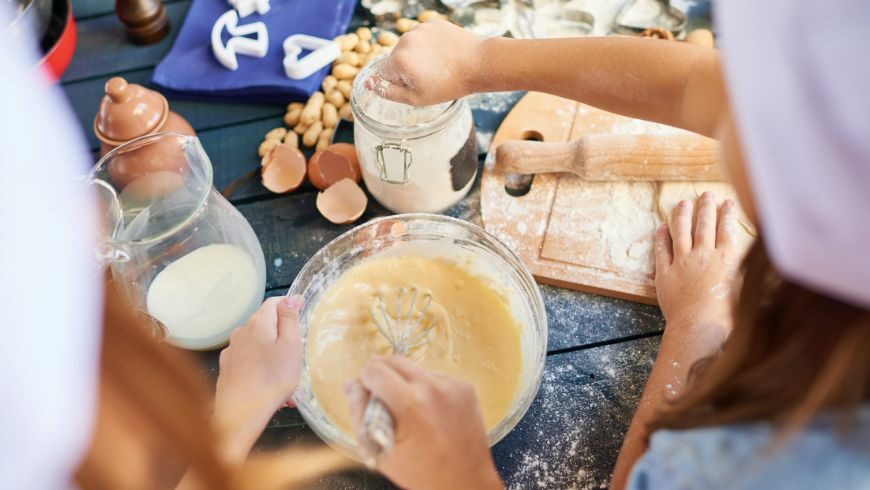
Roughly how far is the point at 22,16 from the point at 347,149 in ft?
1.52

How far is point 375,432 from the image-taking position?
549mm

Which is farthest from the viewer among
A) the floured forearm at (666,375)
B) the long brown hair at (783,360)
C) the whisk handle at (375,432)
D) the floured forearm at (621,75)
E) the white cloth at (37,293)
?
the floured forearm at (621,75)

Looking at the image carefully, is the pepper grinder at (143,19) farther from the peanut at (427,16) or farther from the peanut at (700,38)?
the peanut at (700,38)

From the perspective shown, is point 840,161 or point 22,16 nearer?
point 840,161

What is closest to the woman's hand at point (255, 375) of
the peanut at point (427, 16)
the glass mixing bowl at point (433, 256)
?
the glass mixing bowl at point (433, 256)

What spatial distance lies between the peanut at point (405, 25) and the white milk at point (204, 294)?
1.58 ft

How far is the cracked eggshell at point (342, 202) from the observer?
914 mm

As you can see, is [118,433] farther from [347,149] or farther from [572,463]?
[347,149]

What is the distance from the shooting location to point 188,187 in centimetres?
83

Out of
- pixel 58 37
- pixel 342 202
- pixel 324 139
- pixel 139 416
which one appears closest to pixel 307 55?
pixel 324 139

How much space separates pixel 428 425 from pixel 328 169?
45 cm

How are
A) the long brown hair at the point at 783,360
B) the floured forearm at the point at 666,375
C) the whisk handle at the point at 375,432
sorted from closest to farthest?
1. the long brown hair at the point at 783,360
2. the whisk handle at the point at 375,432
3. the floured forearm at the point at 666,375

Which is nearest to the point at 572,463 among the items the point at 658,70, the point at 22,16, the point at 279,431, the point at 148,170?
the point at 279,431

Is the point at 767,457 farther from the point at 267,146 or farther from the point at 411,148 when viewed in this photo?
the point at 267,146
